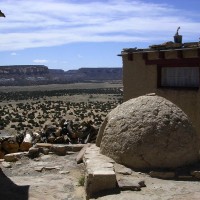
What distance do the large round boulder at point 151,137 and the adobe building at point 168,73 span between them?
181 inches

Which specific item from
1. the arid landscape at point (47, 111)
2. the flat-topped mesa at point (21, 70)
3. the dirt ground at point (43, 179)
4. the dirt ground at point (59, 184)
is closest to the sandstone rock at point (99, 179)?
the dirt ground at point (59, 184)

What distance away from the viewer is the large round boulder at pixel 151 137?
8.84 m

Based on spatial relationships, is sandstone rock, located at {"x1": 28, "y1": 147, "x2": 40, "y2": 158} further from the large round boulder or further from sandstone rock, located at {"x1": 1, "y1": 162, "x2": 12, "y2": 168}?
the large round boulder

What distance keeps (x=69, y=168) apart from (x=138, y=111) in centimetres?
252

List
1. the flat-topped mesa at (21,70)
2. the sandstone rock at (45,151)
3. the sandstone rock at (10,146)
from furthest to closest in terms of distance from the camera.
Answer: the flat-topped mesa at (21,70)
the sandstone rock at (10,146)
the sandstone rock at (45,151)

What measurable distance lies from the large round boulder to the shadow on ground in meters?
2.07

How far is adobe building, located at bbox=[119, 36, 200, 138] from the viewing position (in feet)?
46.1

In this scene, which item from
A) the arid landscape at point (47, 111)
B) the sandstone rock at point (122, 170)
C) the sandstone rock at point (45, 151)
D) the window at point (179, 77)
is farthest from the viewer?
the arid landscape at point (47, 111)

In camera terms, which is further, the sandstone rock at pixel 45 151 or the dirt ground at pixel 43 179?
the sandstone rock at pixel 45 151

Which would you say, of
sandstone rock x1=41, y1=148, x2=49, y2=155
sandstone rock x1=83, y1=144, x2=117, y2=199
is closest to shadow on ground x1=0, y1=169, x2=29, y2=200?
sandstone rock x1=83, y1=144, x2=117, y2=199

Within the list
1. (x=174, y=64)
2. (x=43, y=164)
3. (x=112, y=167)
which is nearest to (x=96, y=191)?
(x=112, y=167)

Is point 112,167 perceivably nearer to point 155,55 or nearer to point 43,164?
point 43,164

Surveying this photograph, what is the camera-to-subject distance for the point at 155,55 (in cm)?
1556

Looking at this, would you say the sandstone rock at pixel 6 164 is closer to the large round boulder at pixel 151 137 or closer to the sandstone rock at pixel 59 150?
the sandstone rock at pixel 59 150
